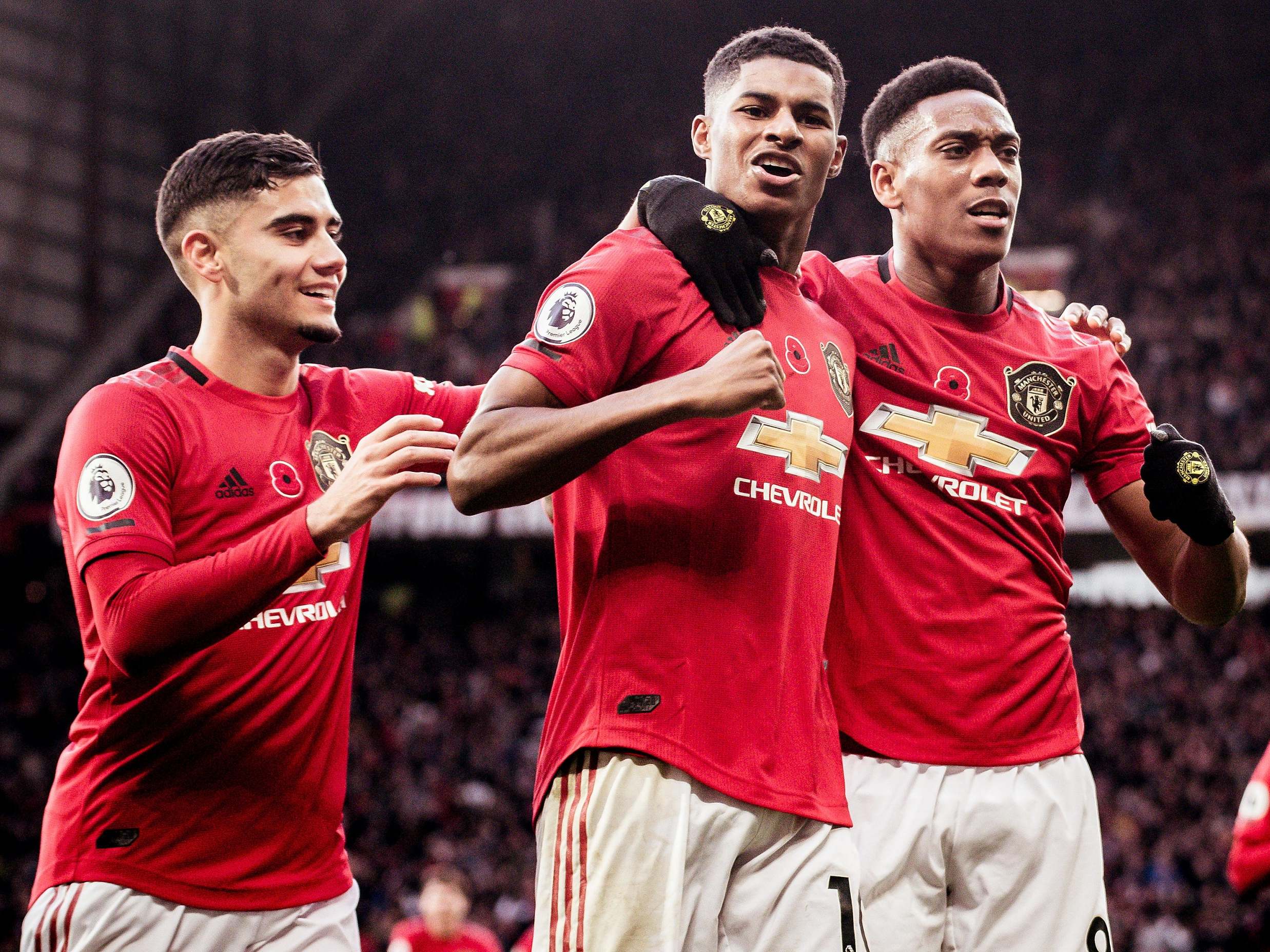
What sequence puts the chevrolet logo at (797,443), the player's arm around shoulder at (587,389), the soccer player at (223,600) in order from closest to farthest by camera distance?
the player's arm around shoulder at (587,389) → the chevrolet logo at (797,443) → the soccer player at (223,600)

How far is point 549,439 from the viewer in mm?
2521

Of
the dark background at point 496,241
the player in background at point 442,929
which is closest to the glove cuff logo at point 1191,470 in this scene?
the player in background at point 442,929

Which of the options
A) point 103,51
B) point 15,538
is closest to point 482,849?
point 15,538

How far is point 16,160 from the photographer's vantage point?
20.0m

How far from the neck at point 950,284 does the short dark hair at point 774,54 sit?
1.71ft

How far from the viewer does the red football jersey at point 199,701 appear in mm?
3092

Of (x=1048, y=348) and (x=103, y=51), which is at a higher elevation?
(x=103, y=51)

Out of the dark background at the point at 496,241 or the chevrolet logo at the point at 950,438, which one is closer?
the chevrolet logo at the point at 950,438

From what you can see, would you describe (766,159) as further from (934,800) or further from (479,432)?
(934,800)

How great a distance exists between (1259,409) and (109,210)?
666 inches

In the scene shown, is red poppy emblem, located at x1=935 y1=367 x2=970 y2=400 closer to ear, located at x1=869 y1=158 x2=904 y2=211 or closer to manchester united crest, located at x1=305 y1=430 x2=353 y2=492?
Answer: ear, located at x1=869 y1=158 x2=904 y2=211

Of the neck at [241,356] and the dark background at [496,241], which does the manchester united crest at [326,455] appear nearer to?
the neck at [241,356]

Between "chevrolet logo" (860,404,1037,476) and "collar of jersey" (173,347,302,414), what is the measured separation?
4.75ft

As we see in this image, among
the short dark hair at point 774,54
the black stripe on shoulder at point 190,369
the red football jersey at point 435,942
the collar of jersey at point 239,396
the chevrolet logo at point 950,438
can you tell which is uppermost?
the short dark hair at point 774,54
